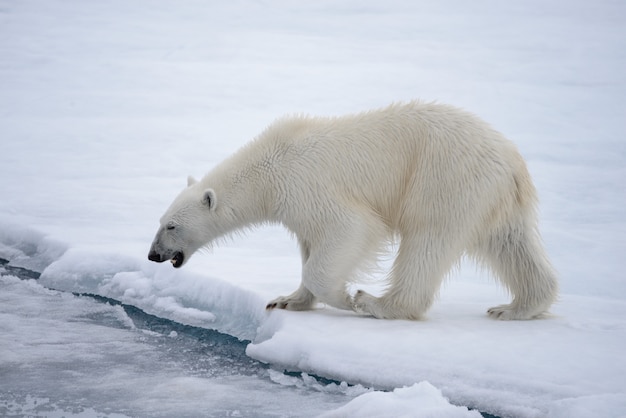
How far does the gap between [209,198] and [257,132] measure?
628cm

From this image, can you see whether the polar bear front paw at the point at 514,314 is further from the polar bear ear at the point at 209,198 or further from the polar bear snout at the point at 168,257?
the polar bear snout at the point at 168,257

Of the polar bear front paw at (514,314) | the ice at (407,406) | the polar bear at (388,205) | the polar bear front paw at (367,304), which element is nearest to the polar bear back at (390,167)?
the polar bear at (388,205)

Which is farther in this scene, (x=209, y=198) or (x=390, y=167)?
(x=209, y=198)

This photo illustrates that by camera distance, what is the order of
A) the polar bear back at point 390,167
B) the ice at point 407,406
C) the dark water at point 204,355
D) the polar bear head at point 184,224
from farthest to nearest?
the polar bear head at point 184,224
the polar bear back at point 390,167
the dark water at point 204,355
the ice at point 407,406

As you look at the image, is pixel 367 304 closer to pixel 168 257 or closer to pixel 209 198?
pixel 209 198

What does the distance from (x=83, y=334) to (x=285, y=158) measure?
1591 mm

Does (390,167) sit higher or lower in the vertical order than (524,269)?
higher

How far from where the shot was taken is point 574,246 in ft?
21.4

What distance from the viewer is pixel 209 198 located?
191 inches

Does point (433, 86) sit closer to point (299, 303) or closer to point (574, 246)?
point (574, 246)

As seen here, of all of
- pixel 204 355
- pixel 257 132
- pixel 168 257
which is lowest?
pixel 204 355

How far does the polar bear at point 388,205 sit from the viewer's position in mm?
4500

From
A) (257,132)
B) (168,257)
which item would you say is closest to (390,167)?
(168,257)

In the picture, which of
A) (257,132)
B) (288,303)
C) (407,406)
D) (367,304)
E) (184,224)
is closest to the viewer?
(407,406)
